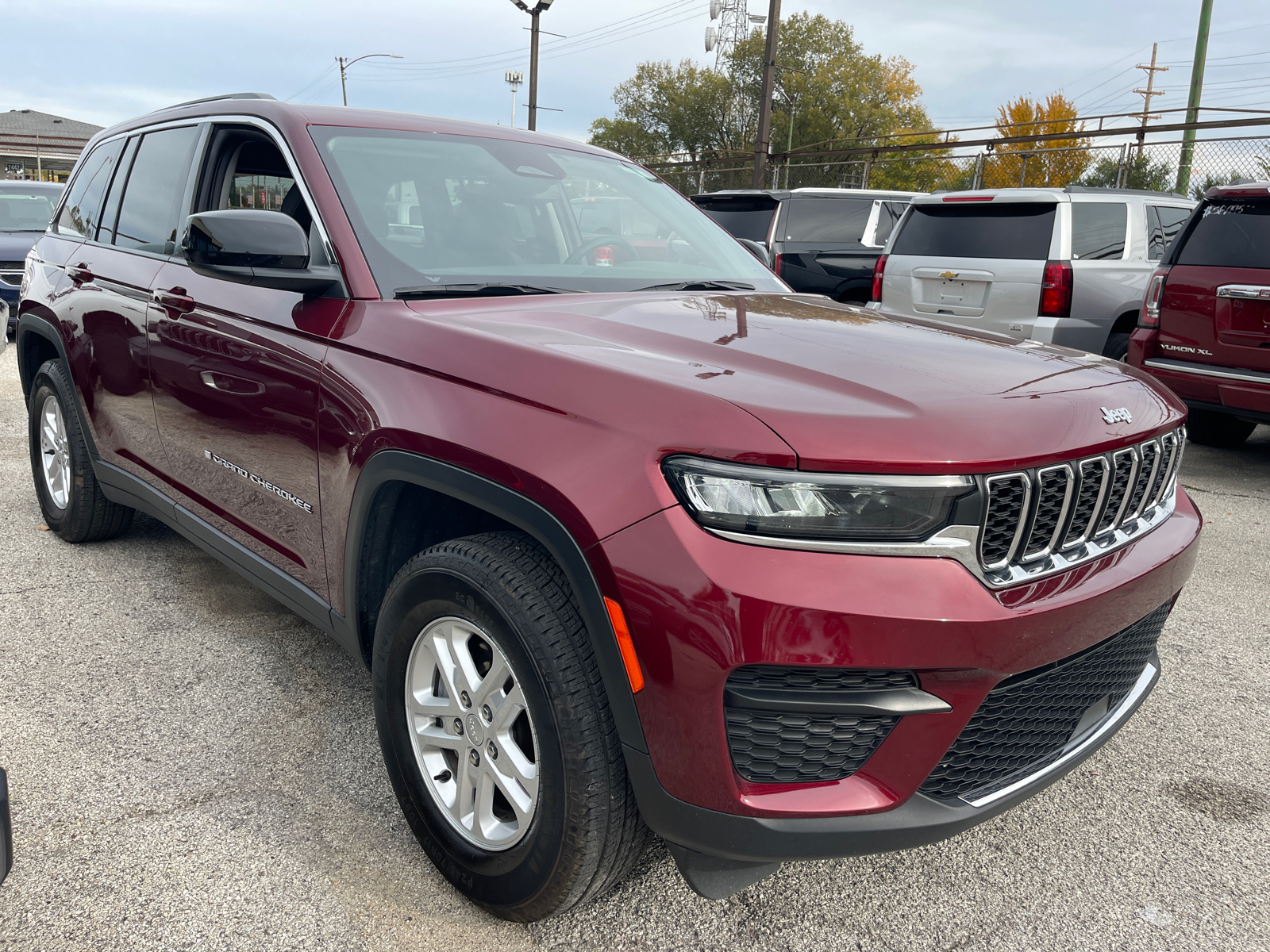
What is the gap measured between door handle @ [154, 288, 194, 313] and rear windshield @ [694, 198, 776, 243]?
8250mm

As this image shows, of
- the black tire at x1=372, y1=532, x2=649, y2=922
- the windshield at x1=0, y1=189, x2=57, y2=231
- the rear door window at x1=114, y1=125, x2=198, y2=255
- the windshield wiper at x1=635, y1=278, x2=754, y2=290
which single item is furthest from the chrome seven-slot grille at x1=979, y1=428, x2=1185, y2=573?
the windshield at x1=0, y1=189, x2=57, y2=231

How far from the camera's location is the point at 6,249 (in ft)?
35.9

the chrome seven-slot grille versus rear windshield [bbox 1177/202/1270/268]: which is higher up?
rear windshield [bbox 1177/202/1270/268]

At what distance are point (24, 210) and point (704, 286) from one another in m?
12.1

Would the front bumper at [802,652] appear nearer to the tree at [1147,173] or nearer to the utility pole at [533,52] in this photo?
the tree at [1147,173]

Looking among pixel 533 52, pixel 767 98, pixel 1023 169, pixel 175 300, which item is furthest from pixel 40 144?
pixel 175 300

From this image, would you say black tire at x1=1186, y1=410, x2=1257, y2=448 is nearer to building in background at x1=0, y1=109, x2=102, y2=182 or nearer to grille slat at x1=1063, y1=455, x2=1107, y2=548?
grille slat at x1=1063, y1=455, x2=1107, y2=548

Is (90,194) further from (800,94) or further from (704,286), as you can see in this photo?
(800,94)

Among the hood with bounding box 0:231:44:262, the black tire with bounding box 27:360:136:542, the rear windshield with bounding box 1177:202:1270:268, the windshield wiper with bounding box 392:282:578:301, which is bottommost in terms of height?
the black tire with bounding box 27:360:136:542

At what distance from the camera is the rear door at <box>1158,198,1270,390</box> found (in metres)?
5.48

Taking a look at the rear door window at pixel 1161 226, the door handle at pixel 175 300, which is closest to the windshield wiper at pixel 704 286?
the door handle at pixel 175 300

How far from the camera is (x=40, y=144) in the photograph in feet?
154

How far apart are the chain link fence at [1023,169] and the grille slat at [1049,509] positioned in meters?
7.65

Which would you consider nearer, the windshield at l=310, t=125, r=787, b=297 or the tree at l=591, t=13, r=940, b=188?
the windshield at l=310, t=125, r=787, b=297
